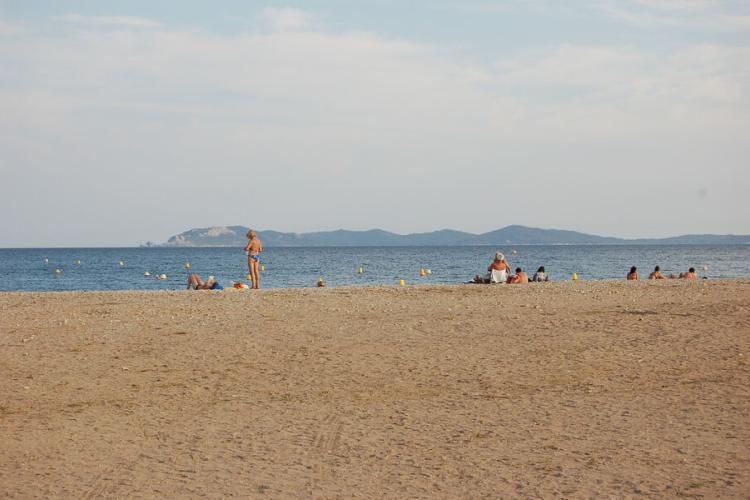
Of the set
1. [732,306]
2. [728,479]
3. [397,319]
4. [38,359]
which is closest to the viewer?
[728,479]

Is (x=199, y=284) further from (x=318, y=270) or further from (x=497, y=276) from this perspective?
(x=318, y=270)

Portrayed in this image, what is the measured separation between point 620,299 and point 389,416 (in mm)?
8879

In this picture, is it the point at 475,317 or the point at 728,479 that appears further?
the point at 475,317

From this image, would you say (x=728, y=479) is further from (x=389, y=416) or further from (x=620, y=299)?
(x=620, y=299)

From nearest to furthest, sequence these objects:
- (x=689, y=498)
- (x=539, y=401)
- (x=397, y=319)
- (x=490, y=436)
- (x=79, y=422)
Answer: (x=689, y=498) → (x=490, y=436) → (x=79, y=422) → (x=539, y=401) → (x=397, y=319)

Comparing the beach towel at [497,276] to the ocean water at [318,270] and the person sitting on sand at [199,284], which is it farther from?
the ocean water at [318,270]

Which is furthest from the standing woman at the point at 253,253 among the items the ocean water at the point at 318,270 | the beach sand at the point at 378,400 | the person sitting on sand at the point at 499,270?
the ocean water at the point at 318,270

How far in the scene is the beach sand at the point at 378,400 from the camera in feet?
22.3

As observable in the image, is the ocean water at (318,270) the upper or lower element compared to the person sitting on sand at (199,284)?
lower

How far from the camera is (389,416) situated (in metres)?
8.61

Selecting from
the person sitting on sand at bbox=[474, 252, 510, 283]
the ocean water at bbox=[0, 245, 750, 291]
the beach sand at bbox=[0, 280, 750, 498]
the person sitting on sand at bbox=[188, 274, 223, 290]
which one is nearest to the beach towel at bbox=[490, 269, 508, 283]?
the person sitting on sand at bbox=[474, 252, 510, 283]

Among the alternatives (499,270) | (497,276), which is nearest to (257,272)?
(497,276)

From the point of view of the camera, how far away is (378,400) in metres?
9.20

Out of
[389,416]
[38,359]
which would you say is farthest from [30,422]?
[389,416]
